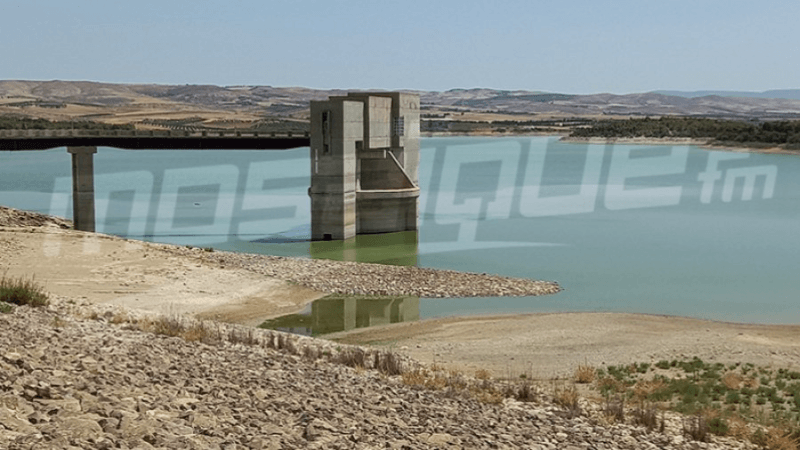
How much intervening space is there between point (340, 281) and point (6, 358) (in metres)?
21.2

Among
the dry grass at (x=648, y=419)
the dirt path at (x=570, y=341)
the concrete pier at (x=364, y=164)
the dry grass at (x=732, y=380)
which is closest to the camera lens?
the dry grass at (x=648, y=419)

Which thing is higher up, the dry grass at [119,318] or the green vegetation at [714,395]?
the dry grass at [119,318]

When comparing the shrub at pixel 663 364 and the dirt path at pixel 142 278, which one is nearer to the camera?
the shrub at pixel 663 364

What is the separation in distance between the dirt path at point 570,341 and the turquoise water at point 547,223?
7.01ft

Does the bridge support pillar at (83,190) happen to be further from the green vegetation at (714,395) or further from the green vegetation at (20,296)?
the green vegetation at (714,395)

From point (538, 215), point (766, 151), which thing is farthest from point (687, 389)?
point (766, 151)

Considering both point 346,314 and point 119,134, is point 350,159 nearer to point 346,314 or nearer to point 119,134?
point 119,134

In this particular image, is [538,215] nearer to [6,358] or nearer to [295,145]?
[295,145]

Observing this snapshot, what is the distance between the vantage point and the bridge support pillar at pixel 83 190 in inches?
1907

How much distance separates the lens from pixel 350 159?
46125mm

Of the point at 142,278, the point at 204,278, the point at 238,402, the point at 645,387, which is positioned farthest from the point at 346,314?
the point at 238,402

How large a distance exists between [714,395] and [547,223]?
1487 inches

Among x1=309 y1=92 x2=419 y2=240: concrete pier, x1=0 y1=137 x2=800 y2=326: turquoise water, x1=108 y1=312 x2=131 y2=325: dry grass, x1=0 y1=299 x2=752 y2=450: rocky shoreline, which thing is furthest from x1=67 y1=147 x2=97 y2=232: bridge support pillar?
x1=0 y1=299 x2=752 y2=450: rocky shoreline

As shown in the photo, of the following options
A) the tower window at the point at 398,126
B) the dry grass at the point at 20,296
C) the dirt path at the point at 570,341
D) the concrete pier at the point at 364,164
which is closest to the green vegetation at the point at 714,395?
the dirt path at the point at 570,341
